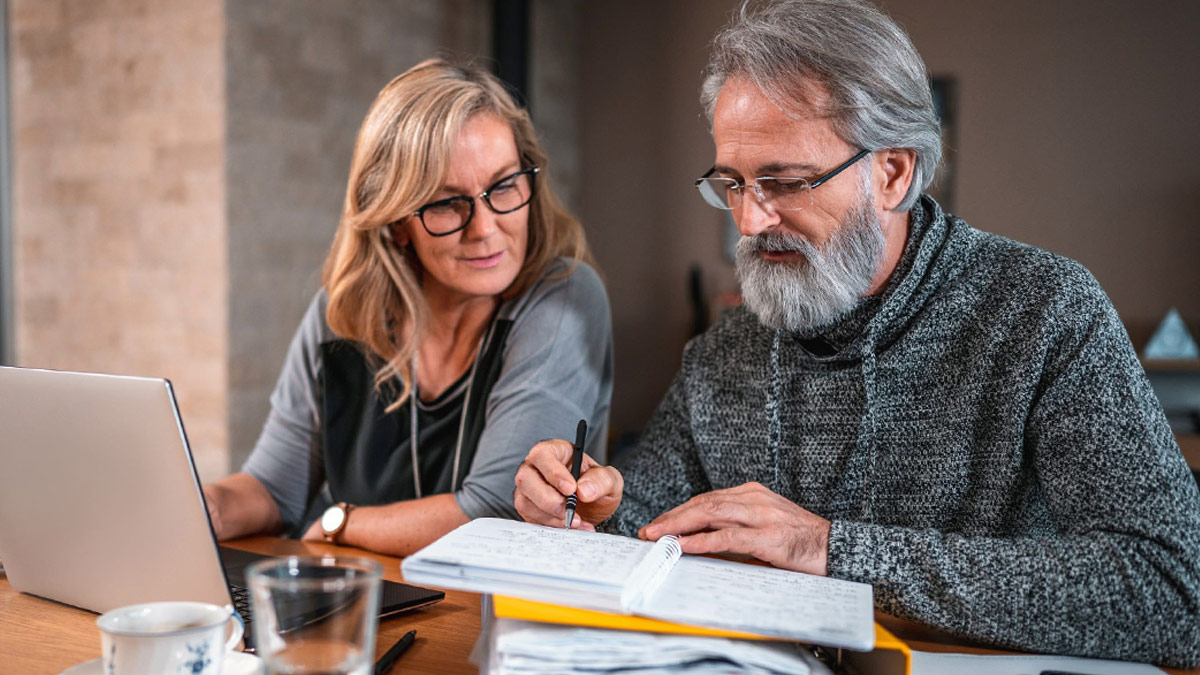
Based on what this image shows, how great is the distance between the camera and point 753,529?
1.08 meters

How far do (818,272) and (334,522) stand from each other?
80cm

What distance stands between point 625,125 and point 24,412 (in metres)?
4.36

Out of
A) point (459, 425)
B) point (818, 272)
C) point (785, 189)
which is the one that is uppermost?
point (785, 189)

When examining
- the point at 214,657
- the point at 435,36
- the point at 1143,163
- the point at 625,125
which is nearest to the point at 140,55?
the point at 435,36

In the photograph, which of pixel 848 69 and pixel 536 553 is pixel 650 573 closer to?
pixel 536 553

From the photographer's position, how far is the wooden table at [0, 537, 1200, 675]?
98cm

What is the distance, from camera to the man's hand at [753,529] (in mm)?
1072

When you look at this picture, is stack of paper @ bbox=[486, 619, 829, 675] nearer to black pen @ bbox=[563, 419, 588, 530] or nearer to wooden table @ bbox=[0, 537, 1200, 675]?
A: wooden table @ bbox=[0, 537, 1200, 675]

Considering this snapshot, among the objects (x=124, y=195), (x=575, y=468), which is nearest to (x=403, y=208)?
(x=575, y=468)

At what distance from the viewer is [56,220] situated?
12.8 feet

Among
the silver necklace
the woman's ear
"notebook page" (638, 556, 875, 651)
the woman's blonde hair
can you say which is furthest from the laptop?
the woman's ear

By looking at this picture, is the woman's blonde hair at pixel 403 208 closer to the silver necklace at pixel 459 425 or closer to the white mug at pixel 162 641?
the silver necklace at pixel 459 425

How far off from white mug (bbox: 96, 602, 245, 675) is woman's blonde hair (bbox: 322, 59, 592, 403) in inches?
37.6

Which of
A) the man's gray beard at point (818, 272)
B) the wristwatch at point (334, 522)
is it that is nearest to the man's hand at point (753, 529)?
the man's gray beard at point (818, 272)
